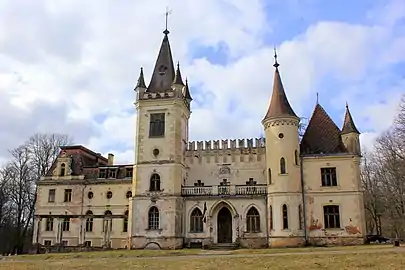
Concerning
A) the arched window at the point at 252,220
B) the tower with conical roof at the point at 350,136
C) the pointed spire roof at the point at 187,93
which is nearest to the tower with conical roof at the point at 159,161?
the pointed spire roof at the point at 187,93

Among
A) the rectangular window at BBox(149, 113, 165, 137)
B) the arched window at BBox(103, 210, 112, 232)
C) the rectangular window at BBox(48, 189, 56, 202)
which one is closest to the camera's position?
the rectangular window at BBox(149, 113, 165, 137)

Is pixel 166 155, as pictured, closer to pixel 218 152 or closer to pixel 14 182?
pixel 218 152

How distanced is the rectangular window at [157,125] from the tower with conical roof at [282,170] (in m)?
8.82

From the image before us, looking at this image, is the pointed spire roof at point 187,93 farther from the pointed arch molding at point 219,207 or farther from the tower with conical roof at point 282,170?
the pointed arch molding at point 219,207

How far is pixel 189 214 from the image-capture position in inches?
1430

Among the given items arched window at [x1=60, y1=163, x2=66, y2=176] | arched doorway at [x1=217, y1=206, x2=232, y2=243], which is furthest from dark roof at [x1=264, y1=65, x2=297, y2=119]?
arched window at [x1=60, y1=163, x2=66, y2=176]

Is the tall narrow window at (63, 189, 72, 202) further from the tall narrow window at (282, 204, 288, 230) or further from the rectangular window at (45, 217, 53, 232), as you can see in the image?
the tall narrow window at (282, 204, 288, 230)

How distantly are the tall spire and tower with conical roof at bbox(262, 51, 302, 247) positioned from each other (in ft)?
32.1

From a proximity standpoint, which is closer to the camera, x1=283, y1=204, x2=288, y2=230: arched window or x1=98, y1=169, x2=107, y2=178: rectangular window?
x1=283, y1=204, x2=288, y2=230: arched window

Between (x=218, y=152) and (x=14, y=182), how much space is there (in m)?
25.0

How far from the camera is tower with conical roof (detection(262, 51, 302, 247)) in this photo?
110ft

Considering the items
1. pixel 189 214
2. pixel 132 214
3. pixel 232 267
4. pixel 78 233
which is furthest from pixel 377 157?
pixel 232 267

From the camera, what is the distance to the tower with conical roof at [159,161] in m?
35.8

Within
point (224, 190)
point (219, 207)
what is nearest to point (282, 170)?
point (224, 190)
